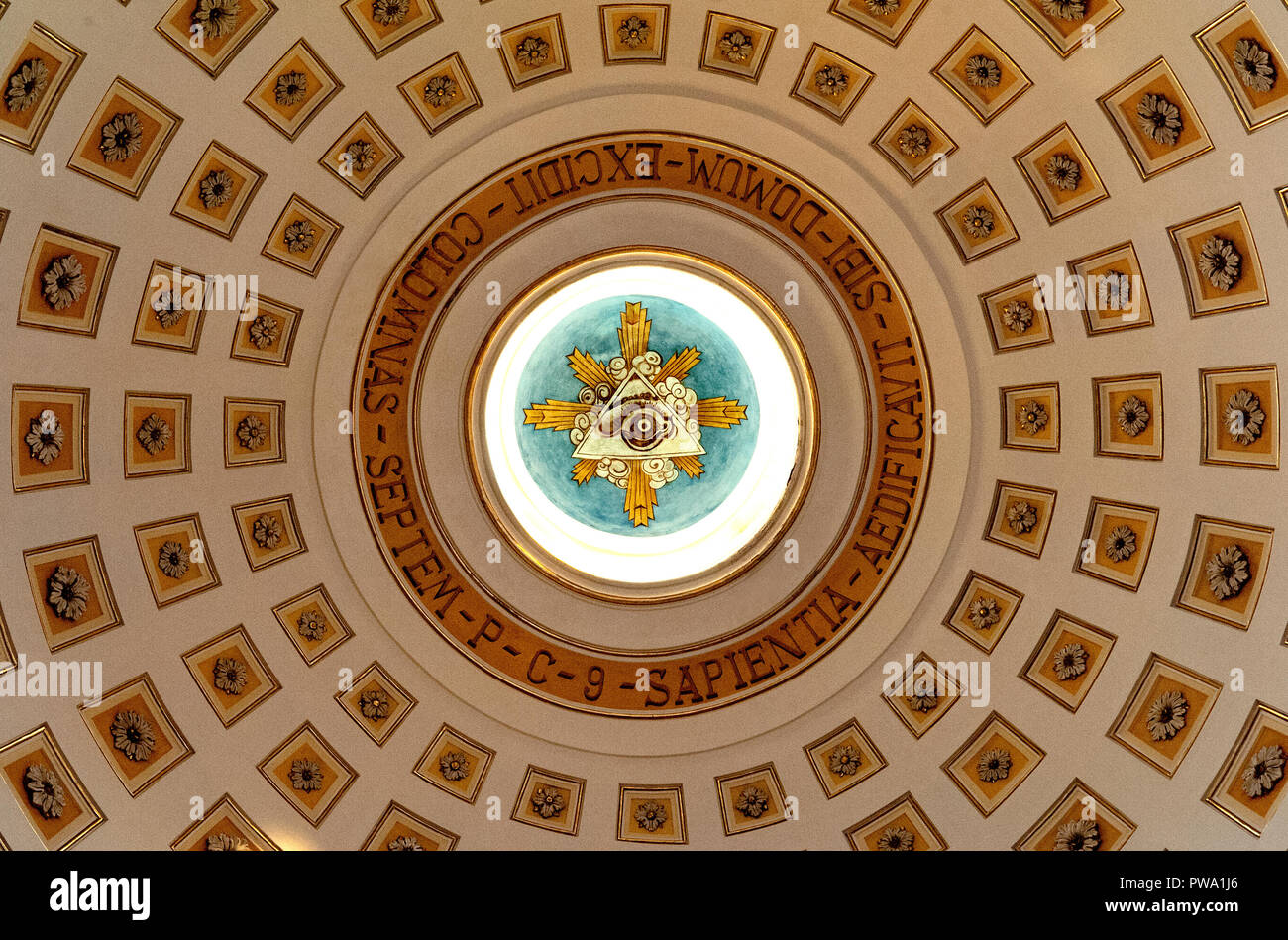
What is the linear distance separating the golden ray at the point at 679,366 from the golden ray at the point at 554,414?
49.8 inches

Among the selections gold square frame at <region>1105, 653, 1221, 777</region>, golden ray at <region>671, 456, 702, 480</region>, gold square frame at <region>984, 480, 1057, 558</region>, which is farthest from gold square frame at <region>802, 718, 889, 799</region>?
golden ray at <region>671, 456, 702, 480</region>

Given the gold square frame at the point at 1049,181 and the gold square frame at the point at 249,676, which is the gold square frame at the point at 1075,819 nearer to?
the gold square frame at the point at 1049,181

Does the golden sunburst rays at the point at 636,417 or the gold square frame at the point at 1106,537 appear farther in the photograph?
the golden sunburst rays at the point at 636,417

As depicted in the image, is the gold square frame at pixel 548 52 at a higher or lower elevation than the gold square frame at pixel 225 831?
higher

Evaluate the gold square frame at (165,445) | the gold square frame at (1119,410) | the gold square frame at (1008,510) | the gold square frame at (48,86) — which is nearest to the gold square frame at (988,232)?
the gold square frame at (1119,410)

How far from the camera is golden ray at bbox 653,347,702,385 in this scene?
57.7ft

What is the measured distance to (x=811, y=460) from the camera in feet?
52.2

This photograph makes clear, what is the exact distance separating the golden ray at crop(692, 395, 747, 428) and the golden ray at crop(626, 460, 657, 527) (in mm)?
1291

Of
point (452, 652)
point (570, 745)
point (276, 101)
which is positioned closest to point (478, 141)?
point (276, 101)

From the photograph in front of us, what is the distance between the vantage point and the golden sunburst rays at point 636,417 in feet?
57.7

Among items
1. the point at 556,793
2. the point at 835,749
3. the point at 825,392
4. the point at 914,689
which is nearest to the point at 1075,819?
the point at 914,689

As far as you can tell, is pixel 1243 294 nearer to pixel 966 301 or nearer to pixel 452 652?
pixel 966 301

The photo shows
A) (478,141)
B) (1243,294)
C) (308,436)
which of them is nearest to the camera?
(1243,294)

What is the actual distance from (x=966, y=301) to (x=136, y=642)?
11.7 metres
